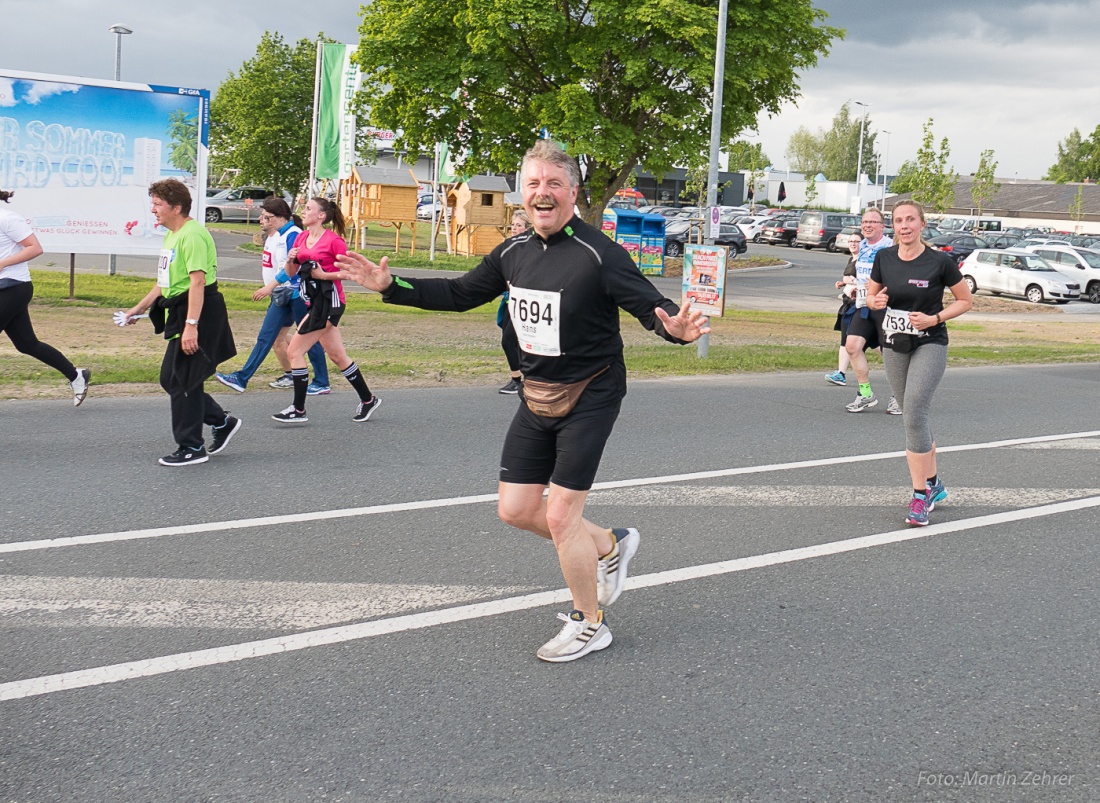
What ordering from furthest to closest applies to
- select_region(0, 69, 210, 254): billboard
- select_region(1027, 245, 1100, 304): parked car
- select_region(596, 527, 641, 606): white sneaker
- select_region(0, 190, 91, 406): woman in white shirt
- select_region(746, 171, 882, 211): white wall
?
select_region(746, 171, 882, 211): white wall → select_region(1027, 245, 1100, 304): parked car → select_region(0, 69, 210, 254): billboard → select_region(0, 190, 91, 406): woman in white shirt → select_region(596, 527, 641, 606): white sneaker

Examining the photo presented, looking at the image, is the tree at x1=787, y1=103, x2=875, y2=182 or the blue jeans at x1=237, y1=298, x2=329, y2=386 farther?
the tree at x1=787, y1=103, x2=875, y2=182

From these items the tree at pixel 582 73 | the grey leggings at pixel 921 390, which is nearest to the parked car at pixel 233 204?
the tree at pixel 582 73

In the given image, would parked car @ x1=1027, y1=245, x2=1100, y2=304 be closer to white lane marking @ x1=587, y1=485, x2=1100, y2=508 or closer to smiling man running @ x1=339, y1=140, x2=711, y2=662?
white lane marking @ x1=587, y1=485, x2=1100, y2=508

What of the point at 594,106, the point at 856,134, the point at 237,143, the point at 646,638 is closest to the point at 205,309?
the point at 646,638

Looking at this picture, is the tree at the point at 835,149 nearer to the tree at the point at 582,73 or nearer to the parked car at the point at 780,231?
the parked car at the point at 780,231

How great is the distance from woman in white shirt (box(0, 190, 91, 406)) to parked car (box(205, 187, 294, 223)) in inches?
1714

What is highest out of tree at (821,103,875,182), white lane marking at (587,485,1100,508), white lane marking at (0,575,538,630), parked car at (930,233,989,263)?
tree at (821,103,875,182)

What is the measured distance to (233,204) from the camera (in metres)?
53.0

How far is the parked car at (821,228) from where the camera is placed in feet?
188

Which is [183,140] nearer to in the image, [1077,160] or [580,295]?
[580,295]

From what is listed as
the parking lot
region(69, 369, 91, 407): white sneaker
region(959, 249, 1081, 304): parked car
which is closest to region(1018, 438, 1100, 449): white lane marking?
the parking lot

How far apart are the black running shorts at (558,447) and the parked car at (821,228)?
5480 centimetres

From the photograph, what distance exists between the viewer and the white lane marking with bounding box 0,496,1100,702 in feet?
13.1

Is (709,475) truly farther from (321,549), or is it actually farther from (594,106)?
(594,106)
